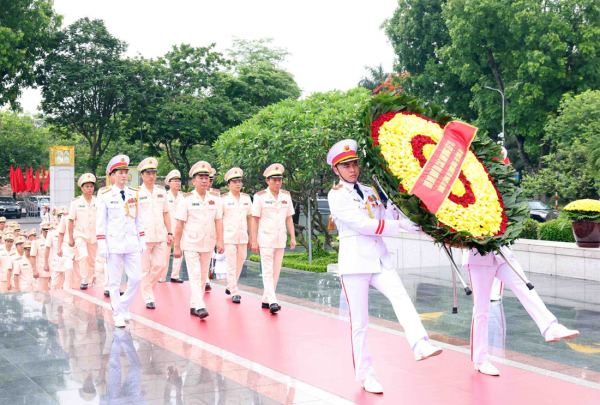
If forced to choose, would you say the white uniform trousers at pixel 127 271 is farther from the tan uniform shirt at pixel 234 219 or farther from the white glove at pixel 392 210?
the white glove at pixel 392 210

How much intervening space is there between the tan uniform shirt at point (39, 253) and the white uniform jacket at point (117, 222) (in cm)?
513

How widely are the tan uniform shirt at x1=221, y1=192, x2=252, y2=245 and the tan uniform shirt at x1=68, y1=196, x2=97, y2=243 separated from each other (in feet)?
8.56

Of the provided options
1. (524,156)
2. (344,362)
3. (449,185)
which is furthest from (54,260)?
(524,156)

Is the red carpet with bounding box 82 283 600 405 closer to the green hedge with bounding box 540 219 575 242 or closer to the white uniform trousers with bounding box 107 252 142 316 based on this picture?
the white uniform trousers with bounding box 107 252 142 316

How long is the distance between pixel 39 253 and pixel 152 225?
4.39 meters

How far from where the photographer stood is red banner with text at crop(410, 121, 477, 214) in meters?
5.03

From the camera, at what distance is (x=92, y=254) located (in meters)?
11.8

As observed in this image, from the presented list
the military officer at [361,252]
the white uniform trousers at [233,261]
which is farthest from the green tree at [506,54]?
the military officer at [361,252]

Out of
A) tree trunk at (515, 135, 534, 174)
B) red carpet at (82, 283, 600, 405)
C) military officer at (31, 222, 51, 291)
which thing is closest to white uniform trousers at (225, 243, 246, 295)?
red carpet at (82, 283, 600, 405)

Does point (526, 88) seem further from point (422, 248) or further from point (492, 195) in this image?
point (492, 195)

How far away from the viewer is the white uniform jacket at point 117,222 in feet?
27.5

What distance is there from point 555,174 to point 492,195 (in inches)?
899

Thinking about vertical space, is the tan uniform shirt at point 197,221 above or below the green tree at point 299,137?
below

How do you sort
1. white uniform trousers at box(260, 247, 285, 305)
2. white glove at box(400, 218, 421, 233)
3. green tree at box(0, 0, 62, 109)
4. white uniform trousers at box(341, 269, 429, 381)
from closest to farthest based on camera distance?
1. white glove at box(400, 218, 421, 233)
2. white uniform trousers at box(341, 269, 429, 381)
3. white uniform trousers at box(260, 247, 285, 305)
4. green tree at box(0, 0, 62, 109)
